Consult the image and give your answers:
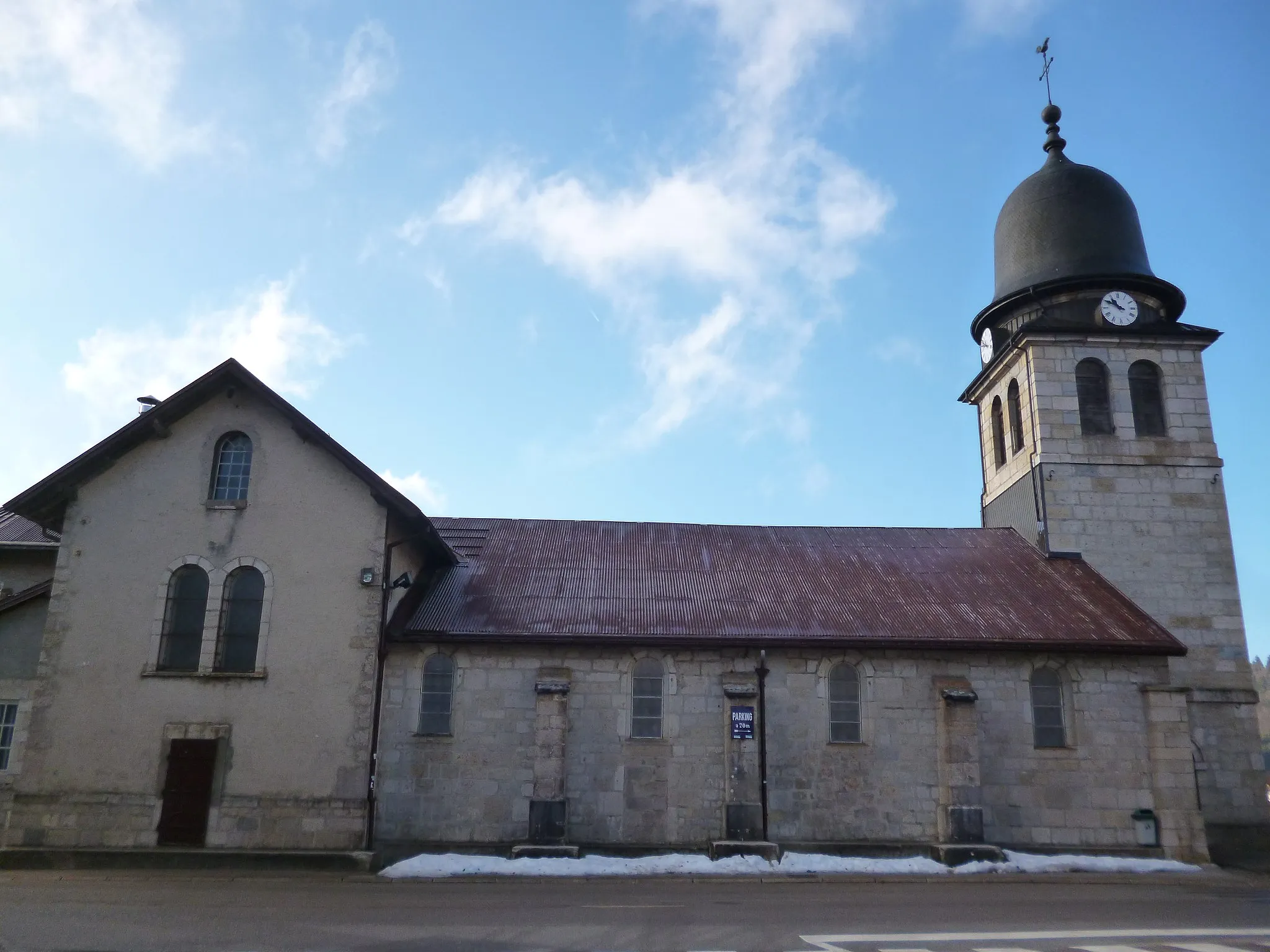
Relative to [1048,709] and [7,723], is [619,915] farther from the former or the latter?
[7,723]

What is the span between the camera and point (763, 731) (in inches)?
741

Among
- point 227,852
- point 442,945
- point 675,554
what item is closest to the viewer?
point 442,945

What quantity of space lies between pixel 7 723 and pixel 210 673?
189 inches

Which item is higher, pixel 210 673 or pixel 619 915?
pixel 210 673

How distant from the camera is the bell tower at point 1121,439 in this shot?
72.8 ft

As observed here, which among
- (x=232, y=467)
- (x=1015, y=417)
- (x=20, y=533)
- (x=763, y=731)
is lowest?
(x=763, y=731)

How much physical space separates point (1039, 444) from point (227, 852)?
67.7 ft

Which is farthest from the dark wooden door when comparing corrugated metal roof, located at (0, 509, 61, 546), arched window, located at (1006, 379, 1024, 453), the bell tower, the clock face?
the clock face

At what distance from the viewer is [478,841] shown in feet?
59.5

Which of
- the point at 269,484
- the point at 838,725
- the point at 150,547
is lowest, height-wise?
the point at 838,725

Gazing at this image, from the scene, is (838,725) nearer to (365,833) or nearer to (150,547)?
(365,833)

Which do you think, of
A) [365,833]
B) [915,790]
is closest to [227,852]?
[365,833]

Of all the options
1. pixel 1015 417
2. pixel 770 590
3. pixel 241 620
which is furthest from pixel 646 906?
pixel 1015 417

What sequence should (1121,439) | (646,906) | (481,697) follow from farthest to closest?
(1121,439) → (481,697) → (646,906)
